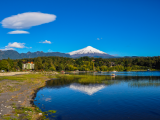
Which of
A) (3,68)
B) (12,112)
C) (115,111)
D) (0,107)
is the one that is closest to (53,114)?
(12,112)

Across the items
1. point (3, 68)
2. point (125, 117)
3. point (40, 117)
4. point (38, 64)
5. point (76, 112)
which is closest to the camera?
point (40, 117)

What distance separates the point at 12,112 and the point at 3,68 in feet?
Answer: 451

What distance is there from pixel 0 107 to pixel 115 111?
17494 millimetres

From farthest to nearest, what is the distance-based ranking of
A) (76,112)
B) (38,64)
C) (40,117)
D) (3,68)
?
(38,64) < (3,68) < (76,112) < (40,117)

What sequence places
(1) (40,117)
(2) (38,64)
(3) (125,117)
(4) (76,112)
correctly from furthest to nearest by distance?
(2) (38,64)
(4) (76,112)
(3) (125,117)
(1) (40,117)

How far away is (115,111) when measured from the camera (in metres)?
23.0

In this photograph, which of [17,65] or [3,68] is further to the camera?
[17,65]

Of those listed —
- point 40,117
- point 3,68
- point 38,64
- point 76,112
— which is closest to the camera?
point 40,117

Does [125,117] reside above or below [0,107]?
below

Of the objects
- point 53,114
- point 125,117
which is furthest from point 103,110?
point 53,114

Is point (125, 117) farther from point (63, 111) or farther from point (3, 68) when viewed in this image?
→ point (3, 68)

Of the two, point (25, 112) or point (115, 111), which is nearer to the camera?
point (25, 112)

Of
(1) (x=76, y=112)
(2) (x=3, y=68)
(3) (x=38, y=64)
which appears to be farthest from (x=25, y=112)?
(3) (x=38, y=64)

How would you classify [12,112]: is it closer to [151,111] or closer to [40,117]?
[40,117]
